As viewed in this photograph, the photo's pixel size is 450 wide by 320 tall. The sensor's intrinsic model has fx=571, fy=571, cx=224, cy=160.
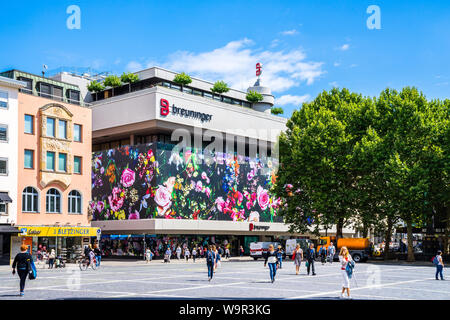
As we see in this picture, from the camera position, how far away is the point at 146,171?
204 ft

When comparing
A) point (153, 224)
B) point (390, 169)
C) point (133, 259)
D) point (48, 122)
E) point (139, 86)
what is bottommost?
point (133, 259)

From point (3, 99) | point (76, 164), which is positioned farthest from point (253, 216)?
point (3, 99)

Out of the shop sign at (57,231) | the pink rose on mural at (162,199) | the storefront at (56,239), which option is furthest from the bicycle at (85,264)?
the pink rose on mural at (162,199)

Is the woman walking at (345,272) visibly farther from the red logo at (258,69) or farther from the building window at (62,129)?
the red logo at (258,69)

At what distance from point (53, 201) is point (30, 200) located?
252 cm

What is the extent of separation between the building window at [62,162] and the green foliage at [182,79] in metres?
18.7

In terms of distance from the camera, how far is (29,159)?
1975 inches

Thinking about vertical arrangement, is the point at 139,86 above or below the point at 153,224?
above

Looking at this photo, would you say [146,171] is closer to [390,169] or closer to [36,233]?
[36,233]

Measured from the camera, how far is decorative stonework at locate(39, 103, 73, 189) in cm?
5072

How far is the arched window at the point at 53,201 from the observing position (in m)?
51.4

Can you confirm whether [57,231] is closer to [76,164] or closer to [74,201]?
[74,201]
